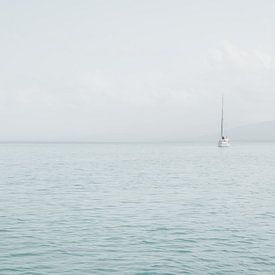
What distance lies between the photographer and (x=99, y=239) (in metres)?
25.5

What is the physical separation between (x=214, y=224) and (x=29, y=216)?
13.8 m

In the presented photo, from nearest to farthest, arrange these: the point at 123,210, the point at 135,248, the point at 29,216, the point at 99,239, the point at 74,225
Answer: the point at 135,248, the point at 99,239, the point at 74,225, the point at 29,216, the point at 123,210

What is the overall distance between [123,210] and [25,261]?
15.3 meters

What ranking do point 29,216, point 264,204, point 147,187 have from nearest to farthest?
point 29,216
point 264,204
point 147,187

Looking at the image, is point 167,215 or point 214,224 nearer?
point 214,224

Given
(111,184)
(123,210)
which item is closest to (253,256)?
(123,210)

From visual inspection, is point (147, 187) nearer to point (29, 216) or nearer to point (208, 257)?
point (29, 216)

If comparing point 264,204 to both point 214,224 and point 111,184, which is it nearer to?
point 214,224

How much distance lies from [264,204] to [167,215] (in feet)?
37.2

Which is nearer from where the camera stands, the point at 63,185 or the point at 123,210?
the point at 123,210

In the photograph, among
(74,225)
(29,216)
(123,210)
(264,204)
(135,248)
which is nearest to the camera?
(135,248)

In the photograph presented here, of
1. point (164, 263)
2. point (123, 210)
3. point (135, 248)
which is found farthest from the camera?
point (123, 210)

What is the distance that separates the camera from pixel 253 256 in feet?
72.9

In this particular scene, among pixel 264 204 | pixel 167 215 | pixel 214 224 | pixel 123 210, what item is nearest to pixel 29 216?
pixel 123 210
